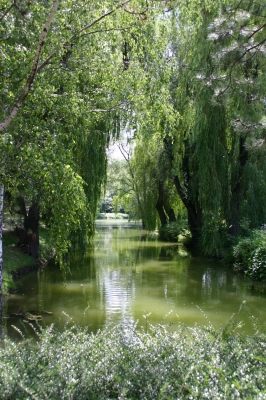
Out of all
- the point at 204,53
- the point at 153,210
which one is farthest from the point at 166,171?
the point at 204,53

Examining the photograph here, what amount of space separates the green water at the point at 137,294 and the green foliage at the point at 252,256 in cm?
33

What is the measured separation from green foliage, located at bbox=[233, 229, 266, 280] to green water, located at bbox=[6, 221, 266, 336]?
0.33 metres

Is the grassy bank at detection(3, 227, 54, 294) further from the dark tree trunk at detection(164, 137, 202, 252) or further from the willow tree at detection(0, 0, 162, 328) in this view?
the dark tree trunk at detection(164, 137, 202, 252)

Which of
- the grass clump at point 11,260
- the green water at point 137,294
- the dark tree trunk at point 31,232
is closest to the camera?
the green water at point 137,294

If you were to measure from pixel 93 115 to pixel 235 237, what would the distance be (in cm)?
802

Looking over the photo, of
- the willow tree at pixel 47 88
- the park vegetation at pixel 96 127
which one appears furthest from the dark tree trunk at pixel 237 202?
the willow tree at pixel 47 88

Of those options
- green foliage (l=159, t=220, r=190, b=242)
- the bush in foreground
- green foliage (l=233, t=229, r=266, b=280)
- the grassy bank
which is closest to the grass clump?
the grassy bank

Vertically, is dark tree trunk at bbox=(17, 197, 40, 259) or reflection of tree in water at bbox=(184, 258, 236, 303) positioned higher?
dark tree trunk at bbox=(17, 197, 40, 259)

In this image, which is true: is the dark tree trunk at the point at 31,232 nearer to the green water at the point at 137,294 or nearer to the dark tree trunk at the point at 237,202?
the green water at the point at 137,294

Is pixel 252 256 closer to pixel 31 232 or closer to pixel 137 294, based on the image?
pixel 137 294

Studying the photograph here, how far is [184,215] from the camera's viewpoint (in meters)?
22.5

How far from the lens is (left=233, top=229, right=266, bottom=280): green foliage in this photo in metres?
9.05

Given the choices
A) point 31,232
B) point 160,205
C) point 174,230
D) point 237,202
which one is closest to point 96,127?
point 31,232

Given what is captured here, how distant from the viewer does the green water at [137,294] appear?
629 cm
